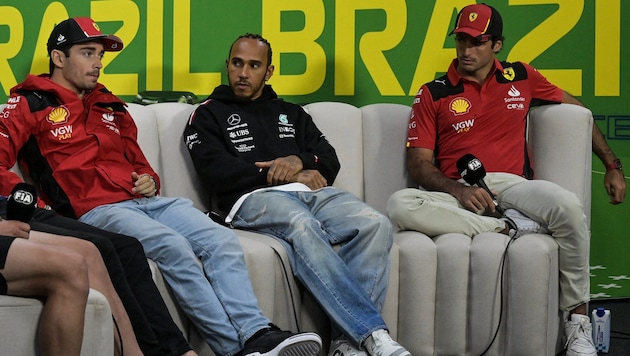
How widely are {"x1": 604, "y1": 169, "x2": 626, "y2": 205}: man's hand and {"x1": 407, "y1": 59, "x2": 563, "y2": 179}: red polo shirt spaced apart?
0.41 meters

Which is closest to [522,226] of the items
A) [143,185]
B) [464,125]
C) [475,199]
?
[475,199]

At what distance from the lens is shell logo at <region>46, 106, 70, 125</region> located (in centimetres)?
353

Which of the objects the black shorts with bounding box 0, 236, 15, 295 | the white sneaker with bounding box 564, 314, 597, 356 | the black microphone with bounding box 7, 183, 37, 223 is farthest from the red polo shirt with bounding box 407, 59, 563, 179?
the black shorts with bounding box 0, 236, 15, 295

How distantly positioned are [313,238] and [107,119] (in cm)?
94

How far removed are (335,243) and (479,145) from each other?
0.85m

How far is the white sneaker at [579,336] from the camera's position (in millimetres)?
3674

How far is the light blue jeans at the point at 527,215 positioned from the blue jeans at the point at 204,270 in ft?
2.69

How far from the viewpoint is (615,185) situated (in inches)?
165

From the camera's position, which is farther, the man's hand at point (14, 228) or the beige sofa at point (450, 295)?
the beige sofa at point (450, 295)

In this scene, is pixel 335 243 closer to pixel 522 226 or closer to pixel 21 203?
pixel 522 226

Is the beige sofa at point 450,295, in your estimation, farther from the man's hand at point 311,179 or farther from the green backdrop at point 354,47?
the green backdrop at point 354,47

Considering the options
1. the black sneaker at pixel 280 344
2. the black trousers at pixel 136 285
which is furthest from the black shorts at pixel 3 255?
the black sneaker at pixel 280 344

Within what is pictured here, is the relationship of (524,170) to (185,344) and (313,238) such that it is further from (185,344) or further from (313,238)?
(185,344)

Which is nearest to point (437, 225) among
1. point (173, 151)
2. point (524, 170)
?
point (524, 170)
